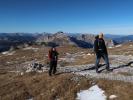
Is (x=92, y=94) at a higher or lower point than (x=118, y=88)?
lower

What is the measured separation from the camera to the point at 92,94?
55.4ft

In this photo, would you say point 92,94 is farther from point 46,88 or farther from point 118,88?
point 46,88

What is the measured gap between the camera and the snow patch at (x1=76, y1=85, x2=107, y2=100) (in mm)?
16109

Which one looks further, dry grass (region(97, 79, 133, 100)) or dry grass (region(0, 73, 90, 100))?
dry grass (region(0, 73, 90, 100))

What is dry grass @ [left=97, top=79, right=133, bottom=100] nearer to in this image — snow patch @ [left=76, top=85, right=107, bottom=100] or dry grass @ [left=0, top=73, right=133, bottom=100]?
dry grass @ [left=0, top=73, right=133, bottom=100]

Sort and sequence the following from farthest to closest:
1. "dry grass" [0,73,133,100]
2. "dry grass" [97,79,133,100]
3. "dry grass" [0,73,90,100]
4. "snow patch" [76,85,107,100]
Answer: "dry grass" [0,73,90,100] → "dry grass" [0,73,133,100] → "snow patch" [76,85,107,100] → "dry grass" [97,79,133,100]

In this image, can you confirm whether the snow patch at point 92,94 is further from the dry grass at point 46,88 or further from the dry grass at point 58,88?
the dry grass at point 46,88

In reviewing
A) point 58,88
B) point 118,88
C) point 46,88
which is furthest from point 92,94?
point 46,88

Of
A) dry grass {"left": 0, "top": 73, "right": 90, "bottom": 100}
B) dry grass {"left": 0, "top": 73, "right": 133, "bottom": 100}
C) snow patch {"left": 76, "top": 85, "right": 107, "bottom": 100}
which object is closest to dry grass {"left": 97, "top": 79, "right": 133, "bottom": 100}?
dry grass {"left": 0, "top": 73, "right": 133, "bottom": 100}

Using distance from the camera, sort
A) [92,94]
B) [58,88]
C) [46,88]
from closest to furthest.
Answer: [92,94] < [58,88] < [46,88]

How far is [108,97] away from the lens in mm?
15742

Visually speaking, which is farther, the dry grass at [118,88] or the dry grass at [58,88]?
the dry grass at [58,88]

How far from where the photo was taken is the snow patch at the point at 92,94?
16109 millimetres

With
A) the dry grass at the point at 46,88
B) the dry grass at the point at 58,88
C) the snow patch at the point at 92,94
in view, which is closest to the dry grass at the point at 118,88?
the dry grass at the point at 58,88
